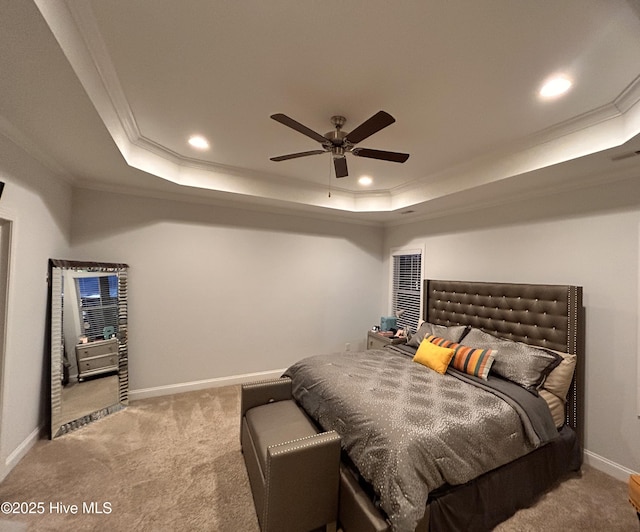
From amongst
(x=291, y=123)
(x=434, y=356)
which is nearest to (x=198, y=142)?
(x=291, y=123)

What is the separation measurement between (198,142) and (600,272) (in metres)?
3.84

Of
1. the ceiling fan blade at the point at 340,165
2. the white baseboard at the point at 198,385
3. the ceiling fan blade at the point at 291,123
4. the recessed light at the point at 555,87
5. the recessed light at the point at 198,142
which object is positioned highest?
the recessed light at the point at 198,142

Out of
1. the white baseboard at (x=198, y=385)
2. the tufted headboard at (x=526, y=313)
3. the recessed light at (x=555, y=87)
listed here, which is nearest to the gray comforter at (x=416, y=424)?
the tufted headboard at (x=526, y=313)

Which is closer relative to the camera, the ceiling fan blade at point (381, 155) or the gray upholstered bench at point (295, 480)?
the gray upholstered bench at point (295, 480)

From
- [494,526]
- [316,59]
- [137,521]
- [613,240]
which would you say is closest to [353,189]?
[316,59]

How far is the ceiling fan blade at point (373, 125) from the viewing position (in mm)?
1669

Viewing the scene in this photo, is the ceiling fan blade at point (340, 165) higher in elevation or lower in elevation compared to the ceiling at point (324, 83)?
lower

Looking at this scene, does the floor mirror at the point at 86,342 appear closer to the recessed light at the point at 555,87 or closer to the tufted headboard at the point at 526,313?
the tufted headboard at the point at 526,313

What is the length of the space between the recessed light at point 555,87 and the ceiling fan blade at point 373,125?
0.98 metres

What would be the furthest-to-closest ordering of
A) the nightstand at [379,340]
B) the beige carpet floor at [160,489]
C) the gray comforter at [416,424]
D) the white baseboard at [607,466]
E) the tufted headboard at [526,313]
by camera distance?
the nightstand at [379,340]
the tufted headboard at [526,313]
the white baseboard at [607,466]
the beige carpet floor at [160,489]
the gray comforter at [416,424]

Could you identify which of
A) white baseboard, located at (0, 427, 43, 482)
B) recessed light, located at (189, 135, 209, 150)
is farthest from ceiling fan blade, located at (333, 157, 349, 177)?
white baseboard, located at (0, 427, 43, 482)

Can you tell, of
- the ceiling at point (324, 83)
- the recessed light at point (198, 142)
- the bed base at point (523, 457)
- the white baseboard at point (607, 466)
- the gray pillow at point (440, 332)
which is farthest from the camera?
the gray pillow at point (440, 332)

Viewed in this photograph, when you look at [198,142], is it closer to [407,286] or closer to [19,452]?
[19,452]

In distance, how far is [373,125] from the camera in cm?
178
